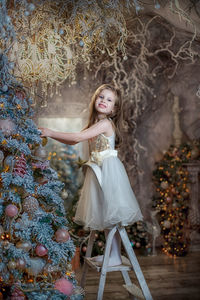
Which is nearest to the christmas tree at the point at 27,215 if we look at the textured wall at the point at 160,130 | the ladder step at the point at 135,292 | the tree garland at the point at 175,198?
the ladder step at the point at 135,292

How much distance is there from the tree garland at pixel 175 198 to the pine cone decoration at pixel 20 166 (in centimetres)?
272

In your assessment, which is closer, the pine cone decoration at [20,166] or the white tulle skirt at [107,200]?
the pine cone decoration at [20,166]

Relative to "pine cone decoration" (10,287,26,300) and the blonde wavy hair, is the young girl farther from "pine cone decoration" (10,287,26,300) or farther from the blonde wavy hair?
"pine cone decoration" (10,287,26,300)

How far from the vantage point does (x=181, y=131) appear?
4816 mm

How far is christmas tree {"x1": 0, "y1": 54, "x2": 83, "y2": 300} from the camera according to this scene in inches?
73.0

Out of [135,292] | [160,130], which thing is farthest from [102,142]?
[160,130]

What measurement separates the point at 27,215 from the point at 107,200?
630 mm

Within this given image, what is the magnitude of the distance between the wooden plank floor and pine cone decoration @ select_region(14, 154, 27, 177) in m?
1.27

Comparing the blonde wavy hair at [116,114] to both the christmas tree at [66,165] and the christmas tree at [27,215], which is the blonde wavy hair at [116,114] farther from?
the christmas tree at [66,165]

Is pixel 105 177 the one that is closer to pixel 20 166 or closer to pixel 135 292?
pixel 20 166

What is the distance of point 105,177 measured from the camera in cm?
245

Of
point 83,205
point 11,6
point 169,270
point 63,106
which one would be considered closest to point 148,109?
point 63,106

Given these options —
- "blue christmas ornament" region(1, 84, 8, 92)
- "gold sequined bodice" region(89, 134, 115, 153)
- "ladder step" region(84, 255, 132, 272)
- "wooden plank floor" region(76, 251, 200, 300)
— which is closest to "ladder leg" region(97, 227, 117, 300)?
"ladder step" region(84, 255, 132, 272)

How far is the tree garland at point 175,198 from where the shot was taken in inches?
169
